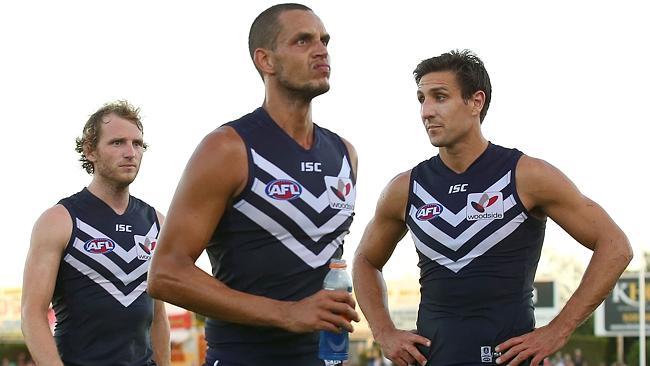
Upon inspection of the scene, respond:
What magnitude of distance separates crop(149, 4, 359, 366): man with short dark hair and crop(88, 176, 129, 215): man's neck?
A: 268 cm

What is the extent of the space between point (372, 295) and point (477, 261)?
0.88 m

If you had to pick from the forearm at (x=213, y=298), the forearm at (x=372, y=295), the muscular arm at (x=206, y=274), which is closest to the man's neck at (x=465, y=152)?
the forearm at (x=372, y=295)

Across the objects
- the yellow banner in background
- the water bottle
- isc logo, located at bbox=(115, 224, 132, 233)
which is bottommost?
the water bottle

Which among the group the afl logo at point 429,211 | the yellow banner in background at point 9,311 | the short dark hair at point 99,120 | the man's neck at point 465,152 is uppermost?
the yellow banner in background at point 9,311

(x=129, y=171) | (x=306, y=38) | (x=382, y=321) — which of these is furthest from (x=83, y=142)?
(x=306, y=38)

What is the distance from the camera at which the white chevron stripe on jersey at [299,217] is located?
Answer: 19.0 ft

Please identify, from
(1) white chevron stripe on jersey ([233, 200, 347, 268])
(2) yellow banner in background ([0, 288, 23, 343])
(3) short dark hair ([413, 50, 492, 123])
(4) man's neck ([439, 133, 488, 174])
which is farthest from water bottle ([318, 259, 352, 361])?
(2) yellow banner in background ([0, 288, 23, 343])

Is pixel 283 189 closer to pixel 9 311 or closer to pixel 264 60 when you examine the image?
pixel 264 60

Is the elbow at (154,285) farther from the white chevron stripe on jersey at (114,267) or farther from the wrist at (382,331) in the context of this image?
the white chevron stripe on jersey at (114,267)

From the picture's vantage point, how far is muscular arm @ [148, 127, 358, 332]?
5.38 metres

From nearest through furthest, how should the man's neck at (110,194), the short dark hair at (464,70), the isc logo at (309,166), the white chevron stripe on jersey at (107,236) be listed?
the isc logo at (309,166)
the short dark hair at (464,70)
the white chevron stripe on jersey at (107,236)
the man's neck at (110,194)

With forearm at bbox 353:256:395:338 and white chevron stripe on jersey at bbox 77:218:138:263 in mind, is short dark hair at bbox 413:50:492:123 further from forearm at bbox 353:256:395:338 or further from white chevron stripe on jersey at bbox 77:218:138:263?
white chevron stripe on jersey at bbox 77:218:138:263

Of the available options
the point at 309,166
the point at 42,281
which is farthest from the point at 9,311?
the point at 309,166

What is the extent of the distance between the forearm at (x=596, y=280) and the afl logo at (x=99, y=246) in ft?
10.1
